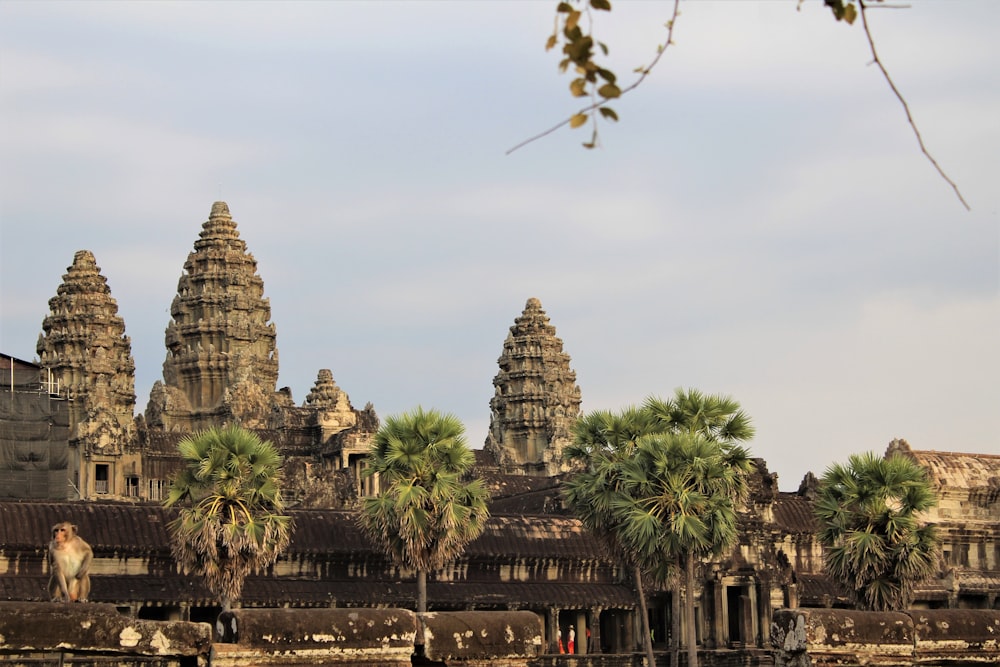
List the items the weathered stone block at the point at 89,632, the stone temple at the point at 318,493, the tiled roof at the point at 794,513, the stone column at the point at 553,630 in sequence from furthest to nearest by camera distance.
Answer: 1. the tiled roof at the point at 794,513
2. the stone column at the point at 553,630
3. the stone temple at the point at 318,493
4. the weathered stone block at the point at 89,632

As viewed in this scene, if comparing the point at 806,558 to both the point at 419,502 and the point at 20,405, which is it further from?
the point at 20,405

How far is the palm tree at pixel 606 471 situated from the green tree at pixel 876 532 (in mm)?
5366

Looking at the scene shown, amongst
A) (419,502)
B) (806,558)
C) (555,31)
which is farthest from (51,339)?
(555,31)

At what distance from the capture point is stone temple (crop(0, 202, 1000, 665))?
49.4m

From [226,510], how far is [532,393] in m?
85.4

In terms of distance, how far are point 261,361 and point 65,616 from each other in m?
97.0

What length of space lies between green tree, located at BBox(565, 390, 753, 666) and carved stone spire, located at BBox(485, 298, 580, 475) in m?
76.8

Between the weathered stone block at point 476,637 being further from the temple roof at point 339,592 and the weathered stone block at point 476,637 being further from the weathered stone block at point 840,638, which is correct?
the temple roof at point 339,592

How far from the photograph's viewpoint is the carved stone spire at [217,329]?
368ft

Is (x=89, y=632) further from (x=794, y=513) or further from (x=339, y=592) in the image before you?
(x=794, y=513)

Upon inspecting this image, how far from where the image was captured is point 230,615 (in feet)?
58.8

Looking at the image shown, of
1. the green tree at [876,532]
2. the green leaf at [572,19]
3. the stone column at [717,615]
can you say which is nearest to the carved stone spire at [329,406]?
the stone column at [717,615]

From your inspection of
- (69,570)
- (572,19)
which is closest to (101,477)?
(69,570)

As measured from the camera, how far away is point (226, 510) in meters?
42.7
